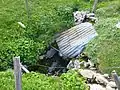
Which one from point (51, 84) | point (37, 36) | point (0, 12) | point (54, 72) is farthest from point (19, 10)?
point (51, 84)

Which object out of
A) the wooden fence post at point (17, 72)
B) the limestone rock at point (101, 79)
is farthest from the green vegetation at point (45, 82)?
the wooden fence post at point (17, 72)

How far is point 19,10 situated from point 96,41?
3739 millimetres

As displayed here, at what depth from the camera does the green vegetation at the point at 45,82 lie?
299 inches

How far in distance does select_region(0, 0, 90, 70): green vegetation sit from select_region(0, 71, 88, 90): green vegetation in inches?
64.2

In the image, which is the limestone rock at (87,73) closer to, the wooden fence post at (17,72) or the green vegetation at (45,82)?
the green vegetation at (45,82)

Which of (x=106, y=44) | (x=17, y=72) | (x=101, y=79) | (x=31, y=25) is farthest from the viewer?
(x=31, y=25)

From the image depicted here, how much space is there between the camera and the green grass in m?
8.59

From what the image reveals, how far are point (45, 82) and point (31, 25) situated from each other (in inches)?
145

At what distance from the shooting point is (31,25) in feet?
36.3

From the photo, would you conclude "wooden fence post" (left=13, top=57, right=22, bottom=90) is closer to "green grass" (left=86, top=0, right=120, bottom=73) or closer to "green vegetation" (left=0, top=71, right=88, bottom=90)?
"green vegetation" (left=0, top=71, right=88, bottom=90)

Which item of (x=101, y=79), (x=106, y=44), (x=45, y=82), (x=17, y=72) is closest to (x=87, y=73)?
(x=101, y=79)

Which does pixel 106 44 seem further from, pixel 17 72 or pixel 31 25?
pixel 17 72

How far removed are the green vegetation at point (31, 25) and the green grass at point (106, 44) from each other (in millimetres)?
1470

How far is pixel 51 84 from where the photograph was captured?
7.78 m
